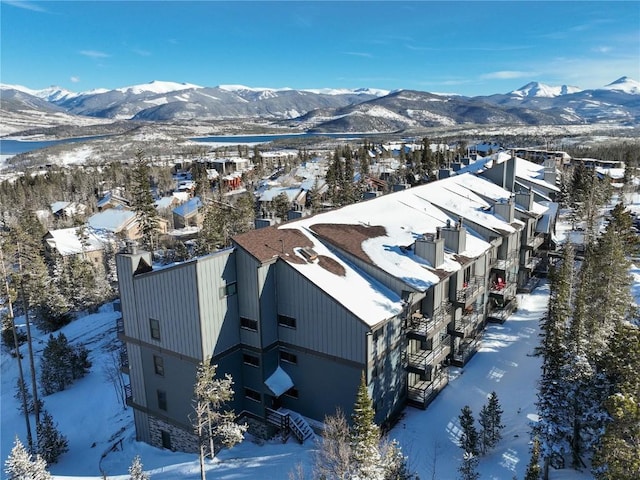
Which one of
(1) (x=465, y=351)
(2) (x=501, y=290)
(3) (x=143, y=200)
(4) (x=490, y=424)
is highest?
(3) (x=143, y=200)

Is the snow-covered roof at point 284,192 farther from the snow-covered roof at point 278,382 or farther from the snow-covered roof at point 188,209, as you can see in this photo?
the snow-covered roof at point 278,382

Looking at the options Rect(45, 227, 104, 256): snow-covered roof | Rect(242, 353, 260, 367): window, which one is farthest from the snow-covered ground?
Rect(45, 227, 104, 256): snow-covered roof

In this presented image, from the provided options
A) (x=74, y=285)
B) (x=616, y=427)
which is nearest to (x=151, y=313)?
(x=616, y=427)

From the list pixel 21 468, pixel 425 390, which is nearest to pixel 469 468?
pixel 425 390

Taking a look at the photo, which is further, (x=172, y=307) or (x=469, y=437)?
(x=172, y=307)

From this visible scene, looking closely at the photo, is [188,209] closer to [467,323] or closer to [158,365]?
[158,365]

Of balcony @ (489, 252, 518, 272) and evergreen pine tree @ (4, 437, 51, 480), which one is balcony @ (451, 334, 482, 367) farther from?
evergreen pine tree @ (4, 437, 51, 480)
